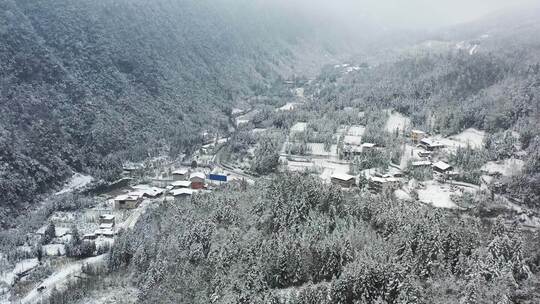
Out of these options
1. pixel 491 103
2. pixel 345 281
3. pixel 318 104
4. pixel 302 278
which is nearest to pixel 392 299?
pixel 345 281

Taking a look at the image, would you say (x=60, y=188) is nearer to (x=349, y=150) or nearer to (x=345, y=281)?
(x=349, y=150)

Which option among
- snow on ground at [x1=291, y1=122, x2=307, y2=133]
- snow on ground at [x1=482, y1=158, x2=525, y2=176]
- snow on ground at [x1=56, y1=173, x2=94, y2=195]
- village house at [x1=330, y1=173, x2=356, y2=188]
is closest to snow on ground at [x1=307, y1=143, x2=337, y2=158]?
snow on ground at [x1=291, y1=122, x2=307, y2=133]

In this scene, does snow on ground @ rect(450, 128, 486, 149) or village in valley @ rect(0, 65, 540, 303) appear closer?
village in valley @ rect(0, 65, 540, 303)

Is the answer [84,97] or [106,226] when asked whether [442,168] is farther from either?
[84,97]

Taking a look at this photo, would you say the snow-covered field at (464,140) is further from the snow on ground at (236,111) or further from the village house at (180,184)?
the snow on ground at (236,111)

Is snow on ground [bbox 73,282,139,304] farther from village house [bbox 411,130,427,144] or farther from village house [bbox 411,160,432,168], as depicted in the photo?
village house [bbox 411,130,427,144]

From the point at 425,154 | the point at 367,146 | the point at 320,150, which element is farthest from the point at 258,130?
the point at 425,154
